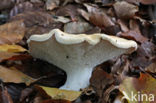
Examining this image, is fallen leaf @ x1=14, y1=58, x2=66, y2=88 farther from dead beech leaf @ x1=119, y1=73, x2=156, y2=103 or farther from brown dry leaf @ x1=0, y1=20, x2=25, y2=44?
dead beech leaf @ x1=119, y1=73, x2=156, y2=103

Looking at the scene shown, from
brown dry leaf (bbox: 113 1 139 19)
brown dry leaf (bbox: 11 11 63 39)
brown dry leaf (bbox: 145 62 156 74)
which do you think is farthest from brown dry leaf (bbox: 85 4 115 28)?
brown dry leaf (bbox: 145 62 156 74)

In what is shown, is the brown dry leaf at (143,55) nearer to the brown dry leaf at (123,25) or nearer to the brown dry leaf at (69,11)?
the brown dry leaf at (123,25)

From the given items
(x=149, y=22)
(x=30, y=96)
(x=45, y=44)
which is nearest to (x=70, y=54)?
(x=45, y=44)

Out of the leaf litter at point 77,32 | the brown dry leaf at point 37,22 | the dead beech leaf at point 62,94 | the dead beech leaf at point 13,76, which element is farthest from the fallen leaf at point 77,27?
the dead beech leaf at point 62,94

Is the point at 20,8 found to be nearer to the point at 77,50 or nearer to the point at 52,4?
the point at 52,4

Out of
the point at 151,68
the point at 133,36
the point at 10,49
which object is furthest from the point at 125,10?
the point at 10,49

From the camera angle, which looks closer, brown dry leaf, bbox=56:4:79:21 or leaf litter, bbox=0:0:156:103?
leaf litter, bbox=0:0:156:103
